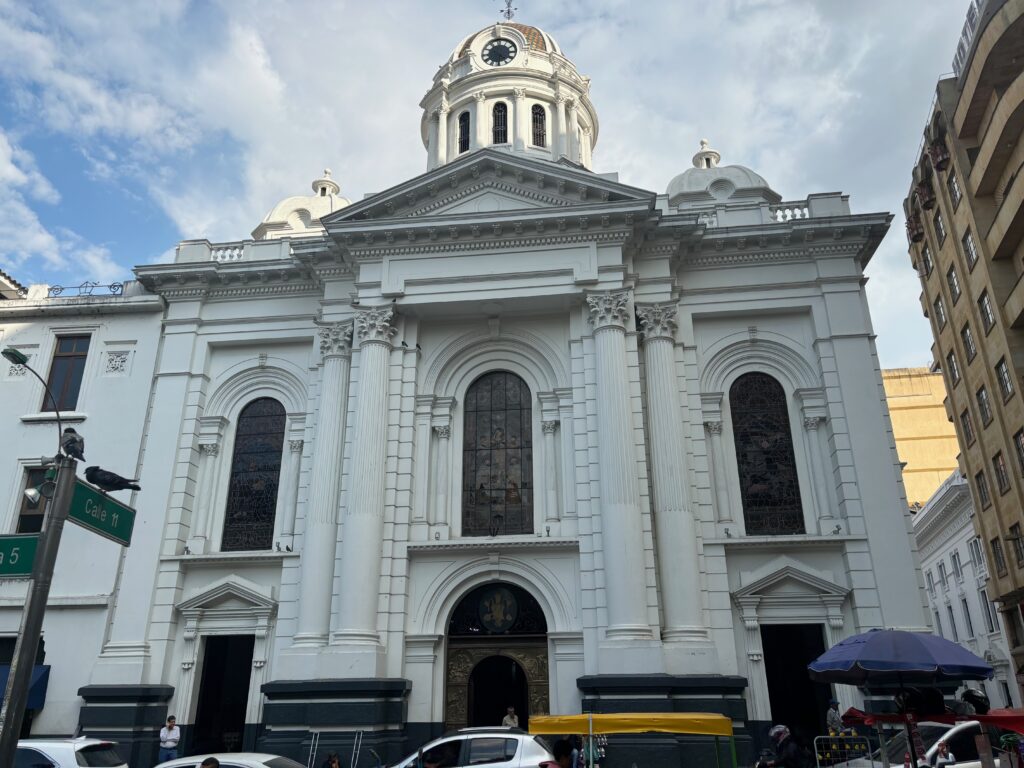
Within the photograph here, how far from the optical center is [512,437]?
878 inches

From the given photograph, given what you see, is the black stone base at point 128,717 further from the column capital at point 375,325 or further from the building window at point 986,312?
the building window at point 986,312

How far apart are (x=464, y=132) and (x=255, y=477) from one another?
17119mm

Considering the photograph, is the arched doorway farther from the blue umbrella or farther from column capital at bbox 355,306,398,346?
the blue umbrella

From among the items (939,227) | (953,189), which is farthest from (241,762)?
(939,227)

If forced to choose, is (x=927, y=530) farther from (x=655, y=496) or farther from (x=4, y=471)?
(x=4, y=471)

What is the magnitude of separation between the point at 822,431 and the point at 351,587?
12903 mm

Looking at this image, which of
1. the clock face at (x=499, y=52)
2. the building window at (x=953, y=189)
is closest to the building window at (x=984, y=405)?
the building window at (x=953, y=189)

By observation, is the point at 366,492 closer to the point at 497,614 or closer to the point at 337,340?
the point at 497,614

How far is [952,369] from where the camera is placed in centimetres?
3509

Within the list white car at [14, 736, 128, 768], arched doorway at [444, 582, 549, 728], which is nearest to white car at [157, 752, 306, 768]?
white car at [14, 736, 128, 768]

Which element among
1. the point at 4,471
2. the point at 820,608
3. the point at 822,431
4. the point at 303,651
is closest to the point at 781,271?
the point at 822,431

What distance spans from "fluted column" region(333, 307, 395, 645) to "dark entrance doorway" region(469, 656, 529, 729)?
9.46ft

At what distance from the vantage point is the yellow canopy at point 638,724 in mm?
11008

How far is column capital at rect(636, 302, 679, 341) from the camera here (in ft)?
72.0
